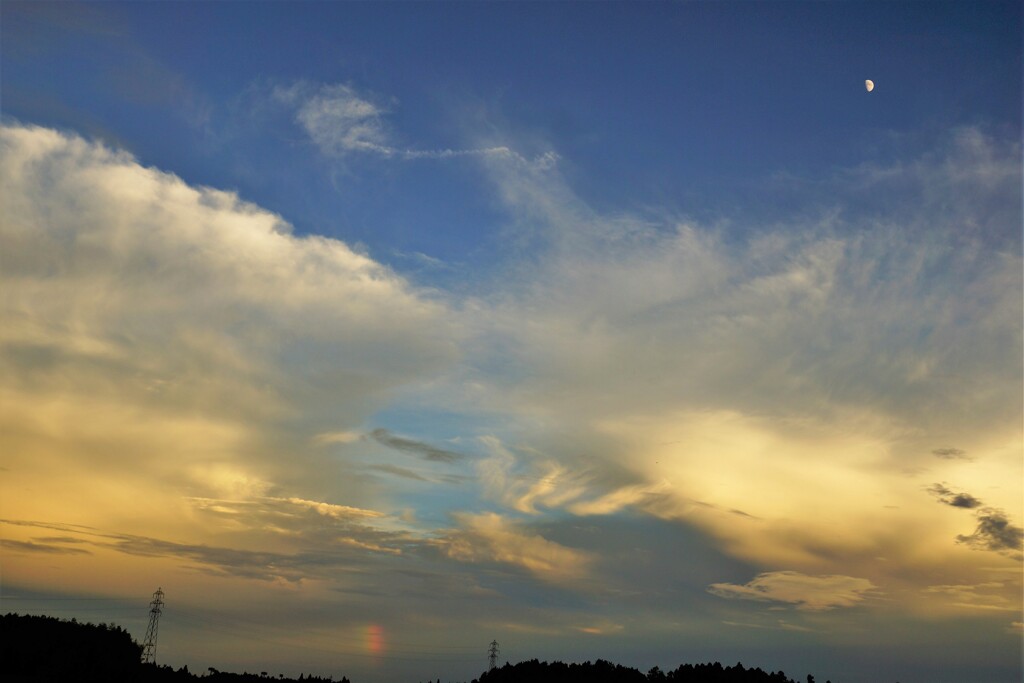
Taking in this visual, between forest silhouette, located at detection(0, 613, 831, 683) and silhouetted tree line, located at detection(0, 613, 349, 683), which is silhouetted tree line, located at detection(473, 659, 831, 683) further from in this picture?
silhouetted tree line, located at detection(0, 613, 349, 683)

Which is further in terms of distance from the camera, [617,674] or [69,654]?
[617,674]

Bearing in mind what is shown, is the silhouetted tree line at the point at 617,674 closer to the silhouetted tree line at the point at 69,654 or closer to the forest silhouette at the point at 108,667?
the forest silhouette at the point at 108,667

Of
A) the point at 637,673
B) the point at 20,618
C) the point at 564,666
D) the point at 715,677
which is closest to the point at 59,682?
the point at 20,618

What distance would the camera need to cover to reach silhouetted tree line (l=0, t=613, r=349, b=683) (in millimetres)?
87250

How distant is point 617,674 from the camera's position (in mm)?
99375

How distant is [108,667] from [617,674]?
198 ft

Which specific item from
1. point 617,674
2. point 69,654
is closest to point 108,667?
point 69,654

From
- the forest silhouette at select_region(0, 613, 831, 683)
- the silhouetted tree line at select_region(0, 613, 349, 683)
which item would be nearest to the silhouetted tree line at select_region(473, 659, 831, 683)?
the forest silhouette at select_region(0, 613, 831, 683)

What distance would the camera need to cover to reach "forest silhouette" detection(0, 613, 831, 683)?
8825 centimetres

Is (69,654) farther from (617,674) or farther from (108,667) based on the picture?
(617,674)

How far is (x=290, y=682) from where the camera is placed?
123m

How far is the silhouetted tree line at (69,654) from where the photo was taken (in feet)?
286

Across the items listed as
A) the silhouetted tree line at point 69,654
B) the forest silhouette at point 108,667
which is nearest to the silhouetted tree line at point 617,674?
the forest silhouette at point 108,667

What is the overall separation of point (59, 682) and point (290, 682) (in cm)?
4396
